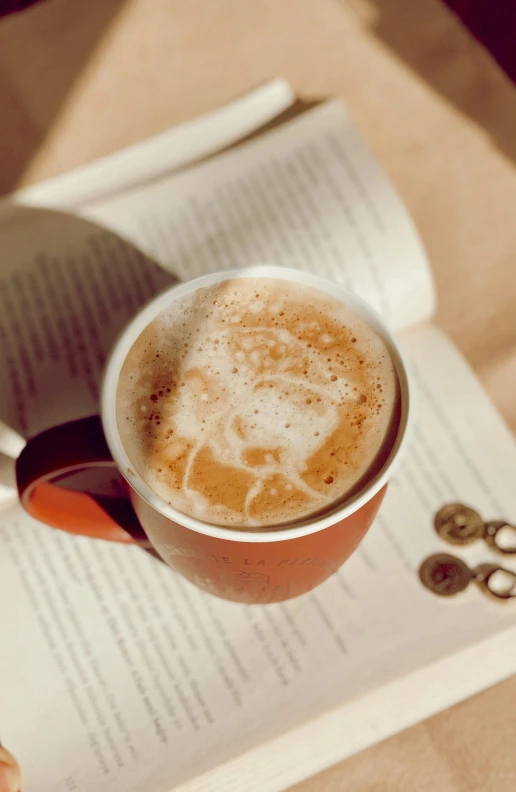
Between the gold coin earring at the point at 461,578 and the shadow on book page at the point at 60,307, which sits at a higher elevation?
the shadow on book page at the point at 60,307

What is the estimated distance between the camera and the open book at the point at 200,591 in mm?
483

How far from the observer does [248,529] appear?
1.31 ft

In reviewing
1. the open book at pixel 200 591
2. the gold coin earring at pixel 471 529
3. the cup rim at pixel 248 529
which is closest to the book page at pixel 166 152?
the open book at pixel 200 591

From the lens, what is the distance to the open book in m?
0.48

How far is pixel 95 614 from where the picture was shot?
0.52 m

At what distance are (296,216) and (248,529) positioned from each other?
1.09 feet

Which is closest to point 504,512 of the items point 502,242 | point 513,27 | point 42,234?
point 502,242

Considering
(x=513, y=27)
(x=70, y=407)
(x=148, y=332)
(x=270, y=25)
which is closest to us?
(x=148, y=332)

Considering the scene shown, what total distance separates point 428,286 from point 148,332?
0.27 m

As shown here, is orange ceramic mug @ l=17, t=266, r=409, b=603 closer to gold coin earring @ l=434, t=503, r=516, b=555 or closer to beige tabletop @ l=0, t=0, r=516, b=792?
gold coin earring @ l=434, t=503, r=516, b=555

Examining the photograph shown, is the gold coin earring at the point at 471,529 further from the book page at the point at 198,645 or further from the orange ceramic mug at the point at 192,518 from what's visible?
the orange ceramic mug at the point at 192,518

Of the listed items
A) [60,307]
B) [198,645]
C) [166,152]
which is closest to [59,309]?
[60,307]

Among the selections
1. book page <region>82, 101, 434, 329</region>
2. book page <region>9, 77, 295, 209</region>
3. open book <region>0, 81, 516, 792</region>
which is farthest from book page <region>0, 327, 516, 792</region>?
book page <region>9, 77, 295, 209</region>

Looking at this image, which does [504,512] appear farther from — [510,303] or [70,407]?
[70,407]
